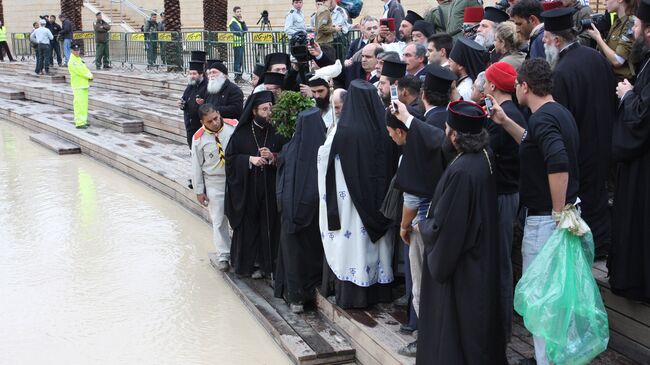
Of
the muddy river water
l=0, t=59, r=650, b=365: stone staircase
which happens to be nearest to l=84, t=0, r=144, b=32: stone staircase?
l=0, t=59, r=650, b=365: stone staircase

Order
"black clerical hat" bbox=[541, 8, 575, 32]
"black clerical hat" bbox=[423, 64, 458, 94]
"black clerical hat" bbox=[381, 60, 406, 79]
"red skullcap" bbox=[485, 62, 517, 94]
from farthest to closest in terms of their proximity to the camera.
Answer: "black clerical hat" bbox=[381, 60, 406, 79] < "black clerical hat" bbox=[423, 64, 458, 94] < "black clerical hat" bbox=[541, 8, 575, 32] < "red skullcap" bbox=[485, 62, 517, 94]

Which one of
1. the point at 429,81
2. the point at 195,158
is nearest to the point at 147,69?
the point at 195,158

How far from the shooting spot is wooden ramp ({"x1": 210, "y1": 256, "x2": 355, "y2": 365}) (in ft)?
Answer: 19.7

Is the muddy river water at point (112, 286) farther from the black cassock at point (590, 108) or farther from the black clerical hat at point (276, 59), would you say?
the black cassock at point (590, 108)

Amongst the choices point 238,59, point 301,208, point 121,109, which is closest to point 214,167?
point 301,208

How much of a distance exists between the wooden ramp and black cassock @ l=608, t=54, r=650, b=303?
215cm

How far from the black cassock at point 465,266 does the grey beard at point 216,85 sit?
5.17 meters

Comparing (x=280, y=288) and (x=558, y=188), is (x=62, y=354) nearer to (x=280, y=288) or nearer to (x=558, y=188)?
(x=280, y=288)

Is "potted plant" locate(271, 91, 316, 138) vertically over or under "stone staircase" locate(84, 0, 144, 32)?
under

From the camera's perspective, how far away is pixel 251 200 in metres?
7.81

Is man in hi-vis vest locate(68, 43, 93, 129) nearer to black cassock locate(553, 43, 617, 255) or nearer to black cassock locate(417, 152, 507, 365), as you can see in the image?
black cassock locate(553, 43, 617, 255)

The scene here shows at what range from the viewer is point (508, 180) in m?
5.27

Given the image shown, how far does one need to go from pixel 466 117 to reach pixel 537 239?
85cm

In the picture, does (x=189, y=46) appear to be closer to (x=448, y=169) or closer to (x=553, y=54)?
(x=553, y=54)
